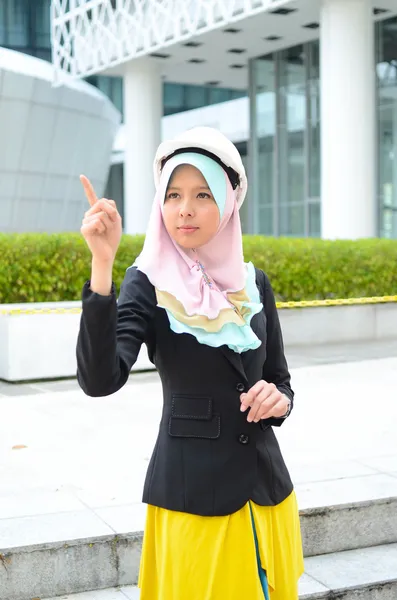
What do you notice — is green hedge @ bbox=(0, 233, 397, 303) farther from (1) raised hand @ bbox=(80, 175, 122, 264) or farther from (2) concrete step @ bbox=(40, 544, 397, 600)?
(1) raised hand @ bbox=(80, 175, 122, 264)

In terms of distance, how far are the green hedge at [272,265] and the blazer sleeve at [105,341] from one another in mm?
6887

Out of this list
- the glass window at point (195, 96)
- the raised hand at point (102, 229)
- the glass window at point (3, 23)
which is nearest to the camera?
the raised hand at point (102, 229)

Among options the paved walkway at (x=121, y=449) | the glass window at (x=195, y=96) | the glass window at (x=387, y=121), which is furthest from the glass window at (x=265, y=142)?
the glass window at (x=195, y=96)

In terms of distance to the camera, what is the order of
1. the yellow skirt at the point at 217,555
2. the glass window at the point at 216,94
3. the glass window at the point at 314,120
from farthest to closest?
the glass window at the point at 216,94 < the glass window at the point at 314,120 < the yellow skirt at the point at 217,555

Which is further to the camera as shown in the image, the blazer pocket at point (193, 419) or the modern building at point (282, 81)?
the modern building at point (282, 81)

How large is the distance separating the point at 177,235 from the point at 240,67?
70.7ft

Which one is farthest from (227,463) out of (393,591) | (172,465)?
(393,591)

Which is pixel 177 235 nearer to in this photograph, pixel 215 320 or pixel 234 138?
pixel 215 320

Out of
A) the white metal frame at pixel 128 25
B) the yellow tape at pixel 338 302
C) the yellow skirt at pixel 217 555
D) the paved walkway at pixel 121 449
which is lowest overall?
the paved walkway at pixel 121 449

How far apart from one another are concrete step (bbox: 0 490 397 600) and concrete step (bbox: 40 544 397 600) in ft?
0.20

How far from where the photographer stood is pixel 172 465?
84.7 inches

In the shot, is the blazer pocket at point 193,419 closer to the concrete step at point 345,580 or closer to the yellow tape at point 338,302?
the concrete step at point 345,580

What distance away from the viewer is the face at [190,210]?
2121 mm

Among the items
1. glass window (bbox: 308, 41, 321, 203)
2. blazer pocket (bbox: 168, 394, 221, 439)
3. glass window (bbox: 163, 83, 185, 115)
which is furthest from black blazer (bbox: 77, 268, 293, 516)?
glass window (bbox: 163, 83, 185, 115)
